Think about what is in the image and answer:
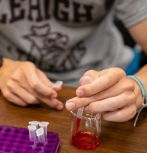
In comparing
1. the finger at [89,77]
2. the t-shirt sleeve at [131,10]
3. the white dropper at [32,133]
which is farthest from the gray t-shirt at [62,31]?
the white dropper at [32,133]

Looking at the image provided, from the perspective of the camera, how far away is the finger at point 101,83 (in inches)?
24.5

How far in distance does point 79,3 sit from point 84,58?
215mm

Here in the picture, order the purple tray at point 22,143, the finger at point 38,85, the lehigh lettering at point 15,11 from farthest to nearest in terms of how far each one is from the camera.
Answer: the lehigh lettering at point 15,11 → the finger at point 38,85 → the purple tray at point 22,143

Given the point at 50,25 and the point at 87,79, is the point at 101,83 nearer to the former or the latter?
the point at 87,79

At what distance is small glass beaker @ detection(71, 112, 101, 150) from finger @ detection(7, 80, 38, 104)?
151mm

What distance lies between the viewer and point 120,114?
0.66 meters

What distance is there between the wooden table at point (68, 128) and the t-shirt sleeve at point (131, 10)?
388 mm

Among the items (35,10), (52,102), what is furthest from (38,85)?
(35,10)

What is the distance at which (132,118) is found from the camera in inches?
29.1

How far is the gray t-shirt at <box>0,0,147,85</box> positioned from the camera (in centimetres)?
106

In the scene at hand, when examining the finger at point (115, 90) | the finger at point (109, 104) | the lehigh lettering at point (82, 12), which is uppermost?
the lehigh lettering at point (82, 12)

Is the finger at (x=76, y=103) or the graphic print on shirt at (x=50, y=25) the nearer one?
the finger at (x=76, y=103)

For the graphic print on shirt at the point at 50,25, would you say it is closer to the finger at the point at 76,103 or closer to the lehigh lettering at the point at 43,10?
the lehigh lettering at the point at 43,10

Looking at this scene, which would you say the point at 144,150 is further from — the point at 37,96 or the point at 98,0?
the point at 98,0
